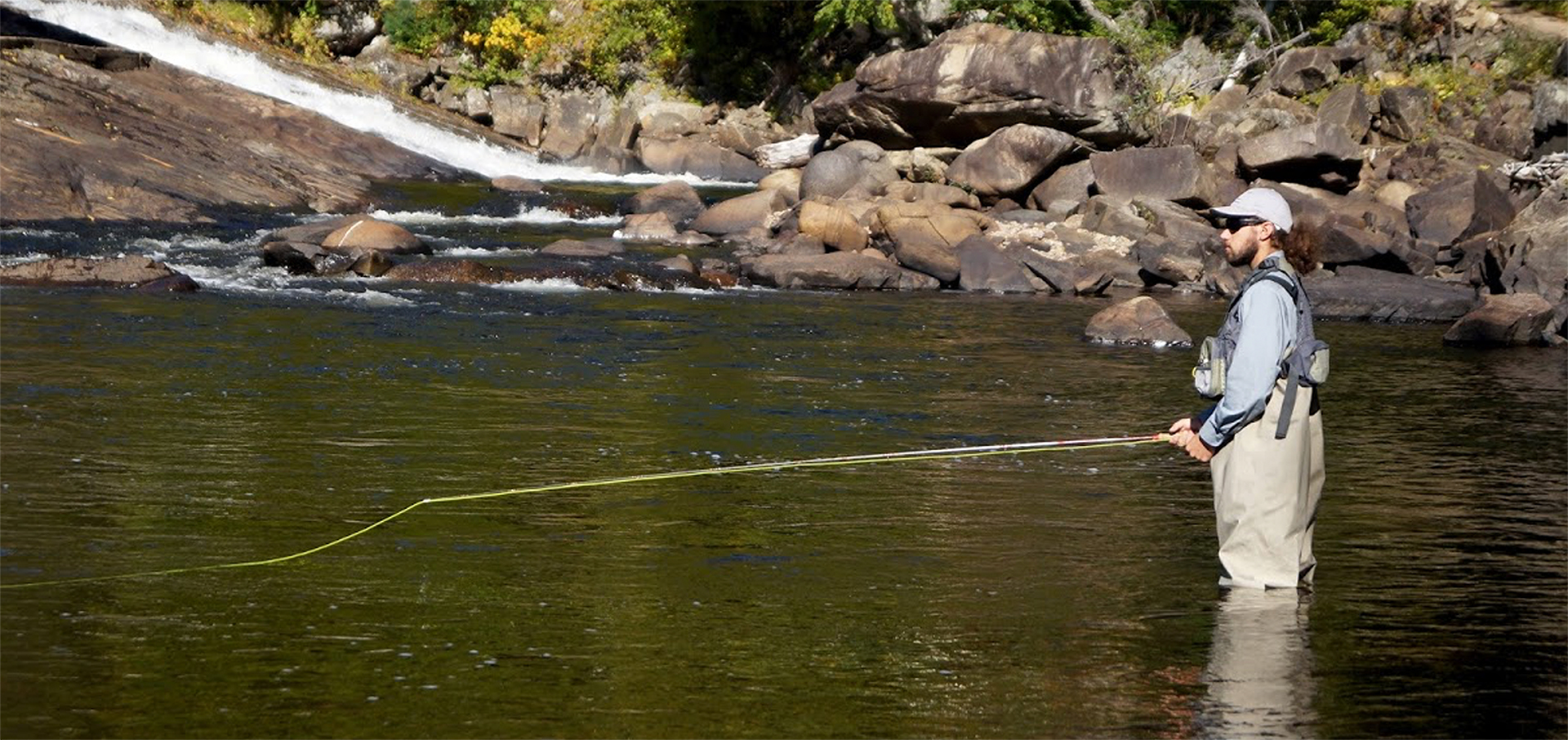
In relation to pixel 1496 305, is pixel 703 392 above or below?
below

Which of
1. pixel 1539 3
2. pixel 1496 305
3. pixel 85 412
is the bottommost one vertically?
pixel 85 412

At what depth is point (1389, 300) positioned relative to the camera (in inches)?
749

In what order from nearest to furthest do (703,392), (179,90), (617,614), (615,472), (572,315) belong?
(617,614) → (615,472) → (703,392) → (572,315) → (179,90)

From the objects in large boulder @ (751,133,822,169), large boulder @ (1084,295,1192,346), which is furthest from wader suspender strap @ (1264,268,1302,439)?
large boulder @ (751,133,822,169)

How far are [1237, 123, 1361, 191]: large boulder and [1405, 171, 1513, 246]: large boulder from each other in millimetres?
2252

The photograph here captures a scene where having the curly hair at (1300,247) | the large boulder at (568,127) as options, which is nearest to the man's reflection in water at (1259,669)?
the curly hair at (1300,247)

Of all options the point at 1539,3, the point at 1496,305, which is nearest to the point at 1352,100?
the point at 1539,3

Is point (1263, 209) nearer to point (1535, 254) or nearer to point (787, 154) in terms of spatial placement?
point (1535, 254)

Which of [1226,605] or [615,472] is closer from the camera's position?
[1226,605]

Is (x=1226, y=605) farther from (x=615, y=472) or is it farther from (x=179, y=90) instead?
(x=179, y=90)

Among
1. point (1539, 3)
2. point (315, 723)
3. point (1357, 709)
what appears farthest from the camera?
point (1539, 3)

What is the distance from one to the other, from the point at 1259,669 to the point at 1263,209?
173cm

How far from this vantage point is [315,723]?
4.70 m

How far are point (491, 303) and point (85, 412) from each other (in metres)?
7.04
